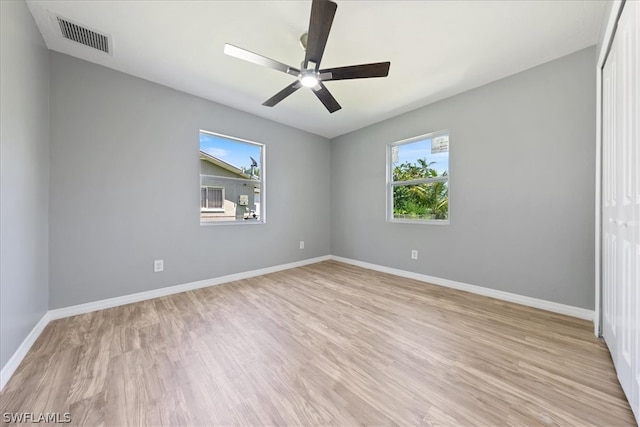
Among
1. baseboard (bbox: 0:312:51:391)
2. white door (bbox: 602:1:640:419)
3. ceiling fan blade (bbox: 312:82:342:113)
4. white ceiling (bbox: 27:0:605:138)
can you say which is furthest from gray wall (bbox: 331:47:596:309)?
baseboard (bbox: 0:312:51:391)

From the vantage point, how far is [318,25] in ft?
4.93

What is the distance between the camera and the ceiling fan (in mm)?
1439

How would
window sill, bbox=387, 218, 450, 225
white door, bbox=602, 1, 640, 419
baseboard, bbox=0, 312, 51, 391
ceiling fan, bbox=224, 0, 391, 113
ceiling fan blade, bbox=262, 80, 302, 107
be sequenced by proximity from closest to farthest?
white door, bbox=602, 1, 640, 419 < baseboard, bbox=0, 312, 51, 391 < ceiling fan, bbox=224, 0, 391, 113 < ceiling fan blade, bbox=262, 80, 302, 107 < window sill, bbox=387, 218, 450, 225

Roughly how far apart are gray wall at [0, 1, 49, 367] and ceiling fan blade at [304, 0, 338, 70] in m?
1.87

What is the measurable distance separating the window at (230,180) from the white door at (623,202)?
3.65m

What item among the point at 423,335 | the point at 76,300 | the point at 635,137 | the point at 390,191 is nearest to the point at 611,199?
the point at 635,137

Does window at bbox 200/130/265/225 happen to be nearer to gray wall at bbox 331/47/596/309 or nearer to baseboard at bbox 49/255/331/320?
baseboard at bbox 49/255/331/320

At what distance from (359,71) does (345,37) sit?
0.37 meters

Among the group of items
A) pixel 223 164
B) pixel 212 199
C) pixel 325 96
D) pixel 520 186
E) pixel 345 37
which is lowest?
pixel 212 199

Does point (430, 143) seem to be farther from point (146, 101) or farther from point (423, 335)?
point (146, 101)

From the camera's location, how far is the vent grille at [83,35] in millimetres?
1875

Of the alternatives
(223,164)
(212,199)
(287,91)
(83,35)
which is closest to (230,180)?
(223,164)

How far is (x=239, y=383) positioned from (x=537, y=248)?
3.03m

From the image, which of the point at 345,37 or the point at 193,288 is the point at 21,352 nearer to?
the point at 193,288
